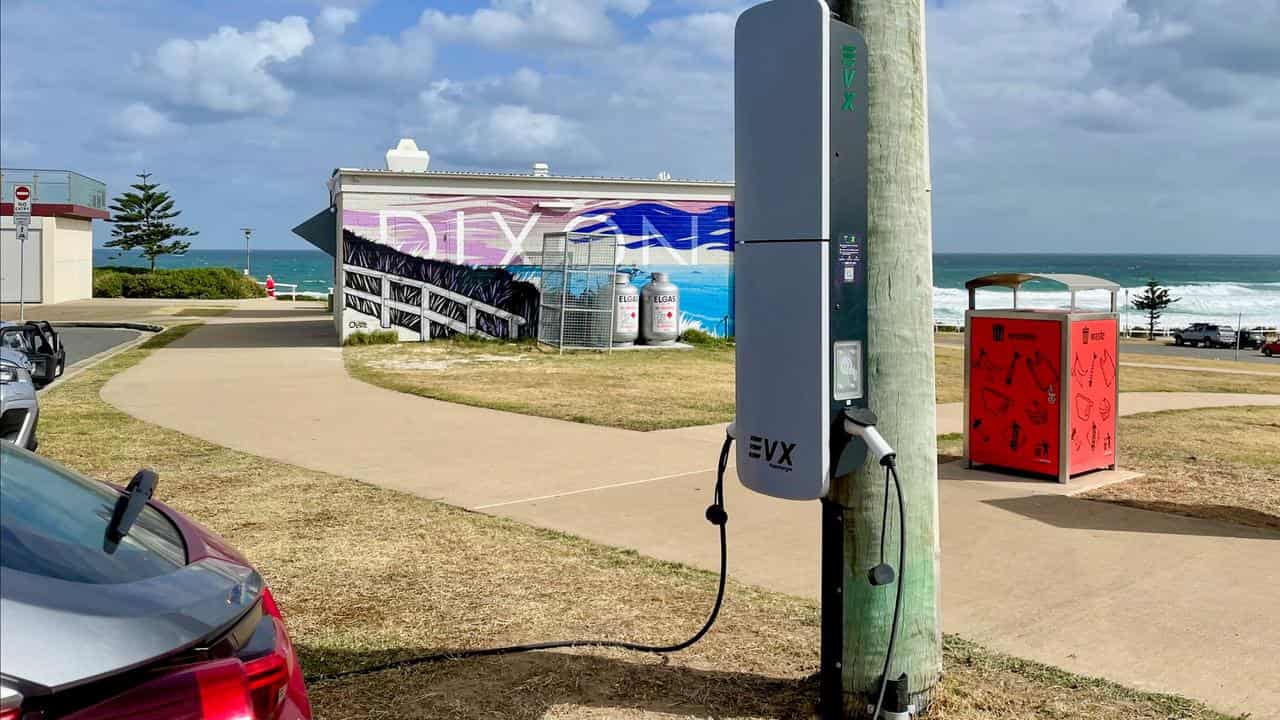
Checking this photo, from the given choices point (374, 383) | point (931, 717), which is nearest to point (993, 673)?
point (931, 717)

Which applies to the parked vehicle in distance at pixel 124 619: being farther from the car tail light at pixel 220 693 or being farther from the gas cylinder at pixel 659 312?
the gas cylinder at pixel 659 312

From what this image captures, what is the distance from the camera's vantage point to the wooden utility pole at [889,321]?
13.4 ft

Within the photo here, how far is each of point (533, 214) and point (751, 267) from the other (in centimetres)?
2246

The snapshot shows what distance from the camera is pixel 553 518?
778 centimetres

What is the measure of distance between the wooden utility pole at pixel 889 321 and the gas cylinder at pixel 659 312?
21.3 meters

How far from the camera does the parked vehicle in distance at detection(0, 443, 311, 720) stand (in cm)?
199

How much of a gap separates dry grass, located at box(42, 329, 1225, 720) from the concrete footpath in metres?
0.36

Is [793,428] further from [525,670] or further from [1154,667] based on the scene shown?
[1154,667]

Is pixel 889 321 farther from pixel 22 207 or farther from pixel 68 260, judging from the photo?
pixel 68 260

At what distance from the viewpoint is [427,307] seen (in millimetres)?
25328

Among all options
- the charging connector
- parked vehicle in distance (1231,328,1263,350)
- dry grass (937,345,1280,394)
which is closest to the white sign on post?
dry grass (937,345,1280,394)

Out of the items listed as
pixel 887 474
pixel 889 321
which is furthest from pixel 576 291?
pixel 887 474

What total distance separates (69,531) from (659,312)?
23078 mm

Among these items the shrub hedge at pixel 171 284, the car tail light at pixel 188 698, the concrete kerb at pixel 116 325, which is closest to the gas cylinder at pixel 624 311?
the concrete kerb at pixel 116 325
